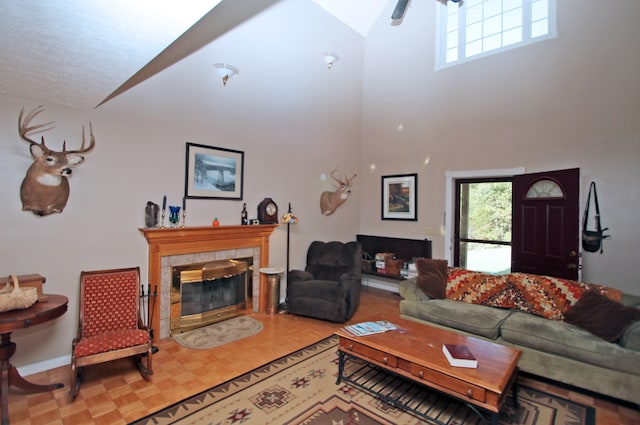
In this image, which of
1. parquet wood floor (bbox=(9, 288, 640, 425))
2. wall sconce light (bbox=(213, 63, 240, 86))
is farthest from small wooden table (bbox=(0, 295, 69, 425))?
wall sconce light (bbox=(213, 63, 240, 86))

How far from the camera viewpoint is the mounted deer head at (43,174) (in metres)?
2.80

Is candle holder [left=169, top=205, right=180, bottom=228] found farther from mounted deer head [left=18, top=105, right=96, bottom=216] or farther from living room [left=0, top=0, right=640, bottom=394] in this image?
mounted deer head [left=18, top=105, right=96, bottom=216]

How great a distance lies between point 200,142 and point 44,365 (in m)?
2.64

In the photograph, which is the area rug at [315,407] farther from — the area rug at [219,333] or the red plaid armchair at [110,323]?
the area rug at [219,333]

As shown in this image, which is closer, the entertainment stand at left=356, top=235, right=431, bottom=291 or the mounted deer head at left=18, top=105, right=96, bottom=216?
the mounted deer head at left=18, top=105, right=96, bottom=216

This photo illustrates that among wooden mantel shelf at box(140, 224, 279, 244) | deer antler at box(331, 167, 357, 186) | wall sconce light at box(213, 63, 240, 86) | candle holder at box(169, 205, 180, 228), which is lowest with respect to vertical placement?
wooden mantel shelf at box(140, 224, 279, 244)

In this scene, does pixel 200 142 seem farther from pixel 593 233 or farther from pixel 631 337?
pixel 593 233

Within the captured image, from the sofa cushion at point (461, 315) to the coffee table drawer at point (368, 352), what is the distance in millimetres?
1180

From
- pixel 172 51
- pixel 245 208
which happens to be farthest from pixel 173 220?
pixel 172 51

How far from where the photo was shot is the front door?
3896mm

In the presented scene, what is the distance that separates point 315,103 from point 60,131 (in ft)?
11.3

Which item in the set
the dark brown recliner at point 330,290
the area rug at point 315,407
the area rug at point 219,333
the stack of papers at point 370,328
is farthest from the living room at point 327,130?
the stack of papers at point 370,328

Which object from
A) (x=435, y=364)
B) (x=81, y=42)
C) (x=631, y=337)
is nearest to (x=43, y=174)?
(x=81, y=42)

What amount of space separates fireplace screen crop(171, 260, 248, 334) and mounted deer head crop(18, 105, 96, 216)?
1311mm
